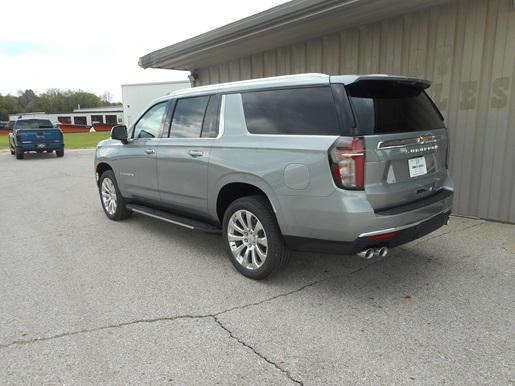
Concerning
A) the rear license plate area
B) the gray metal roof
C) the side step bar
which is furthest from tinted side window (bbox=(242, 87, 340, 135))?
the gray metal roof

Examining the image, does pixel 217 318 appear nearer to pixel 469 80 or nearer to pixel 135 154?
pixel 135 154

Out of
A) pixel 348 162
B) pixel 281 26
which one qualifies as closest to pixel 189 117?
pixel 348 162

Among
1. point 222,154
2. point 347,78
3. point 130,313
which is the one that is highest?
point 347,78

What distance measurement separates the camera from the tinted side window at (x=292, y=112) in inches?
133

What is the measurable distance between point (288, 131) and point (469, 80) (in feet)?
11.9

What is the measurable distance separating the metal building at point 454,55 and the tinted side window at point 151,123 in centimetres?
251

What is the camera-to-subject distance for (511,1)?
525 centimetres

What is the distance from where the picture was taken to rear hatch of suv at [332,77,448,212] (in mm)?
3230

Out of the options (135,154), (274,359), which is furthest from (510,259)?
(135,154)

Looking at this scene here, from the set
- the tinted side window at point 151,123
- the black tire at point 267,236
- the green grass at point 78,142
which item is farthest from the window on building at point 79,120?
the black tire at point 267,236

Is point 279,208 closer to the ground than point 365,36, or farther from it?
closer to the ground

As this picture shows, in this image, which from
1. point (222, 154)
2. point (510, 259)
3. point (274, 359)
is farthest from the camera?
point (510, 259)

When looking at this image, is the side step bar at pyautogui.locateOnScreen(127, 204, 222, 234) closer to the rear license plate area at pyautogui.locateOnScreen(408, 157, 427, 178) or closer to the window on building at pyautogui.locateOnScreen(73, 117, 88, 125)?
the rear license plate area at pyautogui.locateOnScreen(408, 157, 427, 178)

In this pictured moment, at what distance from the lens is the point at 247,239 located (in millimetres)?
4055
